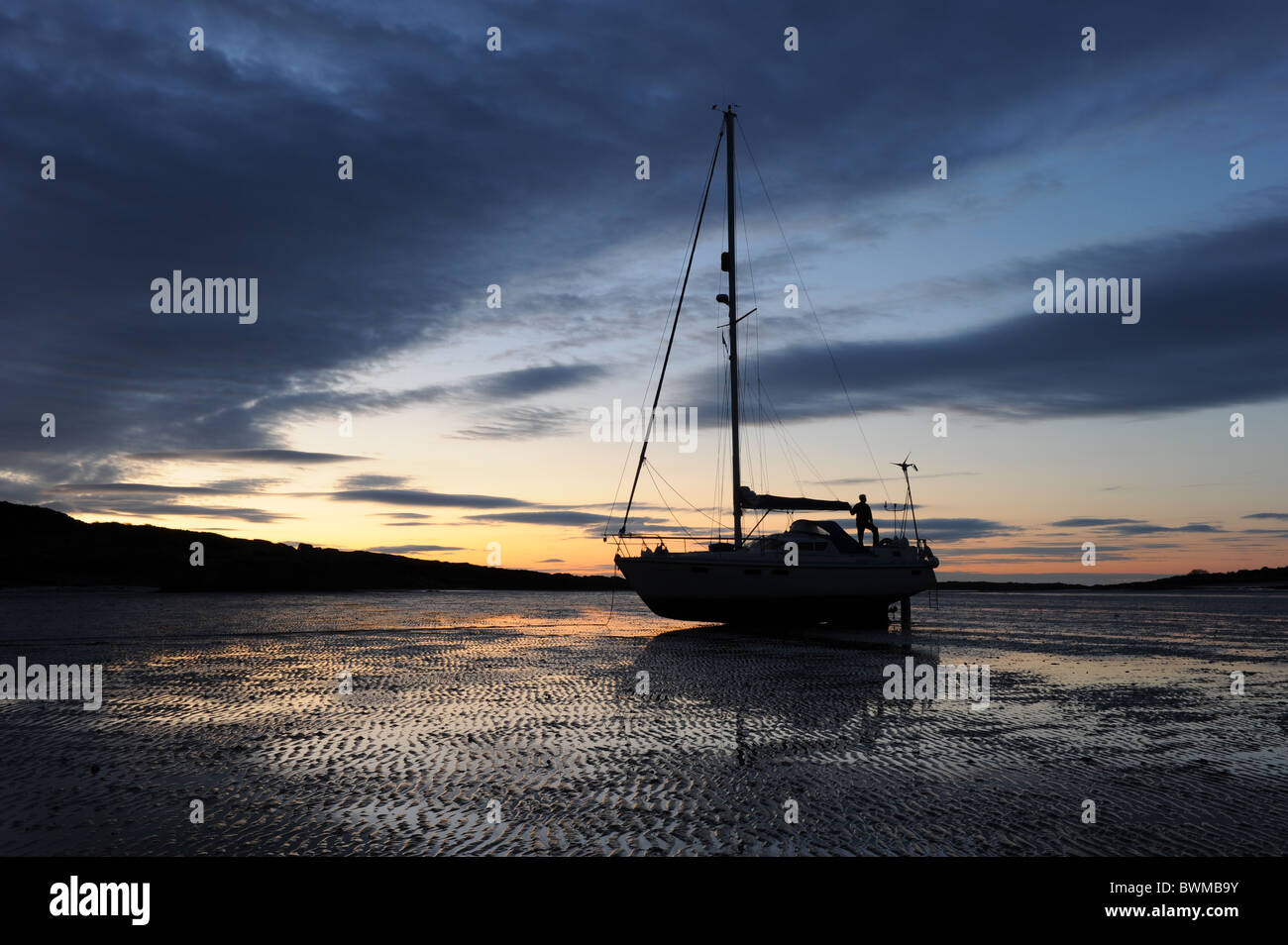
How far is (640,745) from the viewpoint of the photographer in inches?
403

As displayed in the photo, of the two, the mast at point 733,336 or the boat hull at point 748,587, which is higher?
the mast at point 733,336

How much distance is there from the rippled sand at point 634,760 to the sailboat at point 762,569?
31.6 ft

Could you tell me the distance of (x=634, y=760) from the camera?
31.0ft

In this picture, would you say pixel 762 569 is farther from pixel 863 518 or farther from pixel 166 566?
pixel 166 566

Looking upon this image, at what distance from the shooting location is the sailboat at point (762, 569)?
29.9 m

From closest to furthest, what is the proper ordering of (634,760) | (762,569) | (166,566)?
(634,760) → (762,569) → (166,566)

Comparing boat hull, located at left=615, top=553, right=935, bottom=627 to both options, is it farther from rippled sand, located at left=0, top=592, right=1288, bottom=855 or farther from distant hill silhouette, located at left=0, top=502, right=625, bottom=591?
distant hill silhouette, located at left=0, top=502, right=625, bottom=591

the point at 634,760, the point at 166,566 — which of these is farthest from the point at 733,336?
the point at 166,566

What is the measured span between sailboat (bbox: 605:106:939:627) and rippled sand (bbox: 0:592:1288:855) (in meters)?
9.64

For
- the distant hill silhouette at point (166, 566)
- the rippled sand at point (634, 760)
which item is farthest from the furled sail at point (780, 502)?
the distant hill silhouette at point (166, 566)

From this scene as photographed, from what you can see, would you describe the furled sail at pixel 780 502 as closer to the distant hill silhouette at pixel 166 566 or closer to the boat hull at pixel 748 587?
the boat hull at pixel 748 587

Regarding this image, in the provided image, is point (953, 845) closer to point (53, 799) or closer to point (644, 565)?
point (53, 799)

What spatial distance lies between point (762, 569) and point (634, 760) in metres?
20.9
